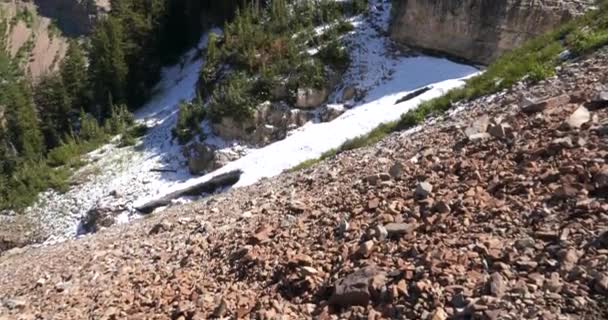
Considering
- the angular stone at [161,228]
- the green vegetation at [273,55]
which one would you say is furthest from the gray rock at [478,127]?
the green vegetation at [273,55]

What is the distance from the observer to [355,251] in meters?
5.73

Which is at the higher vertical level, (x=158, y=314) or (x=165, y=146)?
(x=158, y=314)

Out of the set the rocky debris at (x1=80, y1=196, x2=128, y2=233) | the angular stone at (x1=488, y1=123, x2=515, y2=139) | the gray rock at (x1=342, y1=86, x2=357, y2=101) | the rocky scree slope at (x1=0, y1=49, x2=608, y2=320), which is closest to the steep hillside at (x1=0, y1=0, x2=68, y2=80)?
the rocky debris at (x1=80, y1=196, x2=128, y2=233)

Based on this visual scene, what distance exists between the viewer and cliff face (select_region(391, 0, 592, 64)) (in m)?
22.8

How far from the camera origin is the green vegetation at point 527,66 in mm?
10000

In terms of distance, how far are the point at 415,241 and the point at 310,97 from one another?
20.6 meters

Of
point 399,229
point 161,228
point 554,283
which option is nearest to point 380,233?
point 399,229

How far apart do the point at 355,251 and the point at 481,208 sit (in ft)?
4.12

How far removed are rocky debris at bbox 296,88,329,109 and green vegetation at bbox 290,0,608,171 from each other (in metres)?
13.0

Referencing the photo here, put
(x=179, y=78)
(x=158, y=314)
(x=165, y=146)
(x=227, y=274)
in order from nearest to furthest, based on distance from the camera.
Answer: (x=158, y=314)
(x=227, y=274)
(x=165, y=146)
(x=179, y=78)

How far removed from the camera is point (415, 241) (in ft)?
18.1

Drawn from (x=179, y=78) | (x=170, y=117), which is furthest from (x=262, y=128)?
(x=179, y=78)

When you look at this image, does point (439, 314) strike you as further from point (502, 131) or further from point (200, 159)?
point (200, 159)

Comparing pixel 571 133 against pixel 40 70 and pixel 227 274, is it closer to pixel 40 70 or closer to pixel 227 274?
pixel 227 274
